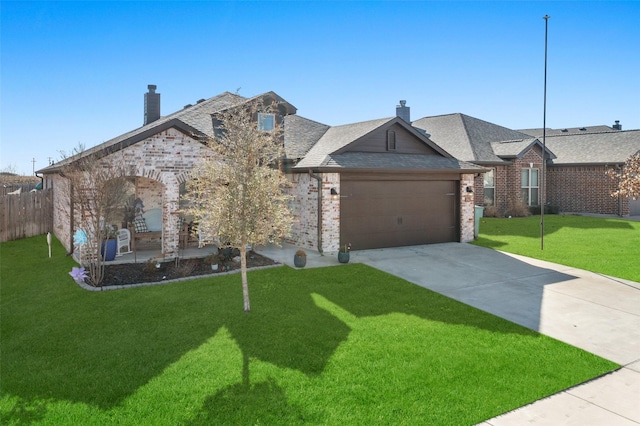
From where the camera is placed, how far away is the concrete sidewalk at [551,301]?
4844mm

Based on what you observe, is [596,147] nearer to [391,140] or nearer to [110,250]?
[391,140]

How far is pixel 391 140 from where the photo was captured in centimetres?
1603

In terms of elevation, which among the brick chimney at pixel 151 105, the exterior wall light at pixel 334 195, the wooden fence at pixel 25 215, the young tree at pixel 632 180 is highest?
the brick chimney at pixel 151 105

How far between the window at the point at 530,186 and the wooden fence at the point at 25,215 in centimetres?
2644

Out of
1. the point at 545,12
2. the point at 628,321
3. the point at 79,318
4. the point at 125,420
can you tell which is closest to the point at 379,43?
the point at 545,12

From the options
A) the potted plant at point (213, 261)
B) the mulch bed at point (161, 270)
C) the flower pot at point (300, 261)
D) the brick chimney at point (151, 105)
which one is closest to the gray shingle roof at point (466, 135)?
the flower pot at point (300, 261)

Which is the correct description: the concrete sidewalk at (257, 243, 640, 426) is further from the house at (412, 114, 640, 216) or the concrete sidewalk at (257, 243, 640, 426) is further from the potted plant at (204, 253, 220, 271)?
the house at (412, 114, 640, 216)

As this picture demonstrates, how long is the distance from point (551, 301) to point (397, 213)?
6.89 metres

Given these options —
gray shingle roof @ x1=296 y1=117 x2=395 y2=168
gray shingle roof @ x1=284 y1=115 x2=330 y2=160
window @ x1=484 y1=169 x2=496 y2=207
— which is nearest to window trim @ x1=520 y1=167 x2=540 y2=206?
window @ x1=484 y1=169 x2=496 y2=207

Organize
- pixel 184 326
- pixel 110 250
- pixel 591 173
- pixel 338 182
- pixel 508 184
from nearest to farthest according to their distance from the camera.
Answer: pixel 184 326 → pixel 110 250 → pixel 338 182 → pixel 508 184 → pixel 591 173

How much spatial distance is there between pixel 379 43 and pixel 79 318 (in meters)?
14.4

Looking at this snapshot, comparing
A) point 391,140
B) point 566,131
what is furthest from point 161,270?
point 566,131

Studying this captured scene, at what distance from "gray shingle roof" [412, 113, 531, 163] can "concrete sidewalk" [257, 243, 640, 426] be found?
1164 centimetres

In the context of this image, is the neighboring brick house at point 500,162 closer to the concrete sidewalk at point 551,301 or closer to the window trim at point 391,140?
the window trim at point 391,140
